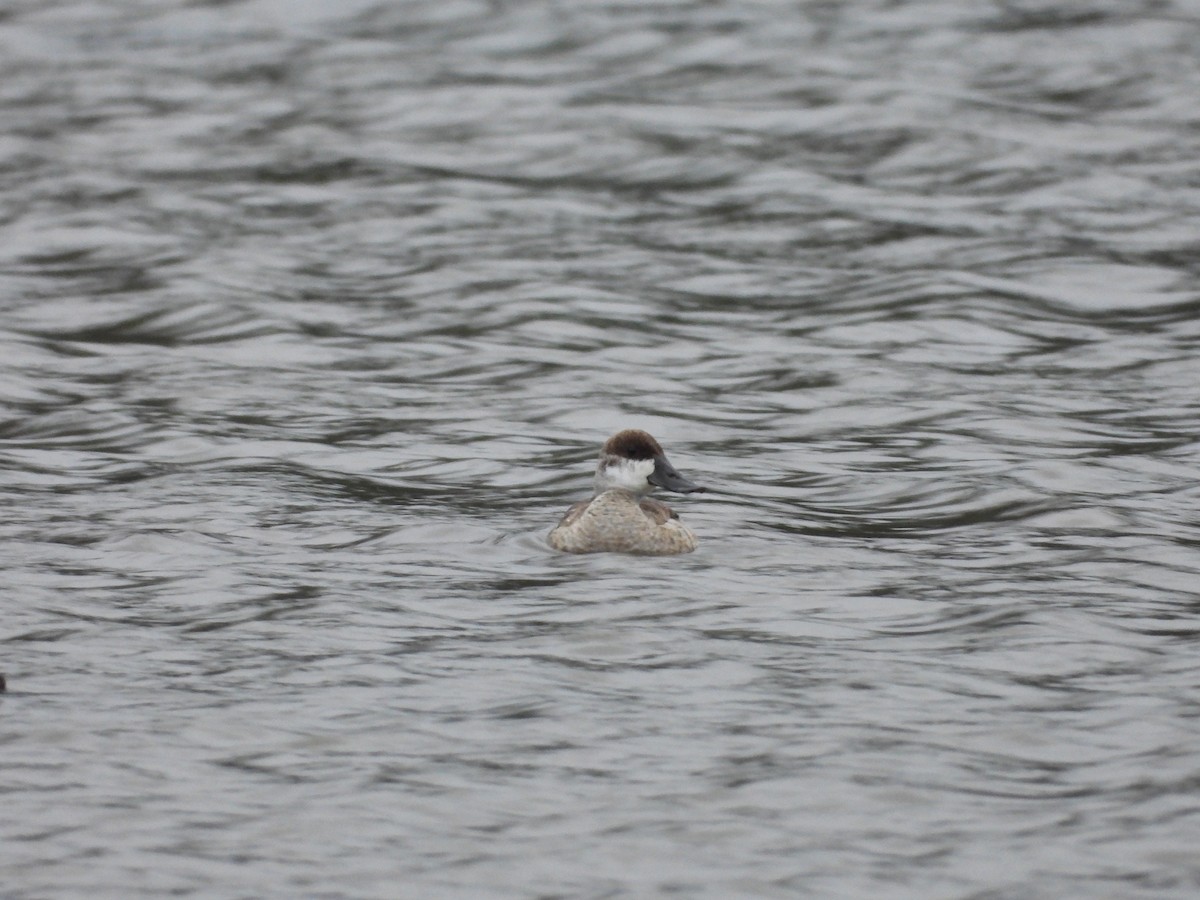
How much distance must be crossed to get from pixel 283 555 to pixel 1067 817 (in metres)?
4.84

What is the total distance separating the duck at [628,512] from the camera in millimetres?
11281

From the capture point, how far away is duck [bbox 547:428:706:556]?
11.3 m

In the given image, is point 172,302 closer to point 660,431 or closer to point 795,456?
point 660,431

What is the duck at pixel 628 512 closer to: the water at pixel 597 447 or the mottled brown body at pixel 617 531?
the mottled brown body at pixel 617 531

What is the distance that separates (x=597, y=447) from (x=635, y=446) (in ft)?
7.44

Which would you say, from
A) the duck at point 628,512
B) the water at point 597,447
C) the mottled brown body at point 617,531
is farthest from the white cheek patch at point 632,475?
the water at point 597,447

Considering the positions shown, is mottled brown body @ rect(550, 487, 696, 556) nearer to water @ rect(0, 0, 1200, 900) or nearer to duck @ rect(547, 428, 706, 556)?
duck @ rect(547, 428, 706, 556)

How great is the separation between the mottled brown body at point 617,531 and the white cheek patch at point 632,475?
190mm

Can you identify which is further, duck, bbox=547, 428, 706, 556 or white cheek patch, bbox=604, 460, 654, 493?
white cheek patch, bbox=604, 460, 654, 493

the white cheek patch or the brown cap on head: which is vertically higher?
the brown cap on head

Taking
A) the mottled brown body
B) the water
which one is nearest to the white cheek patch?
the mottled brown body

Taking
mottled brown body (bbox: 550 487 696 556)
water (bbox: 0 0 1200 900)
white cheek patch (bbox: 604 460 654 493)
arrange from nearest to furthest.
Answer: water (bbox: 0 0 1200 900) → mottled brown body (bbox: 550 487 696 556) → white cheek patch (bbox: 604 460 654 493)

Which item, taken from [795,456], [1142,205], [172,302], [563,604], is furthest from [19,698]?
[1142,205]

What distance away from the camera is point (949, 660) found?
30.9 feet
